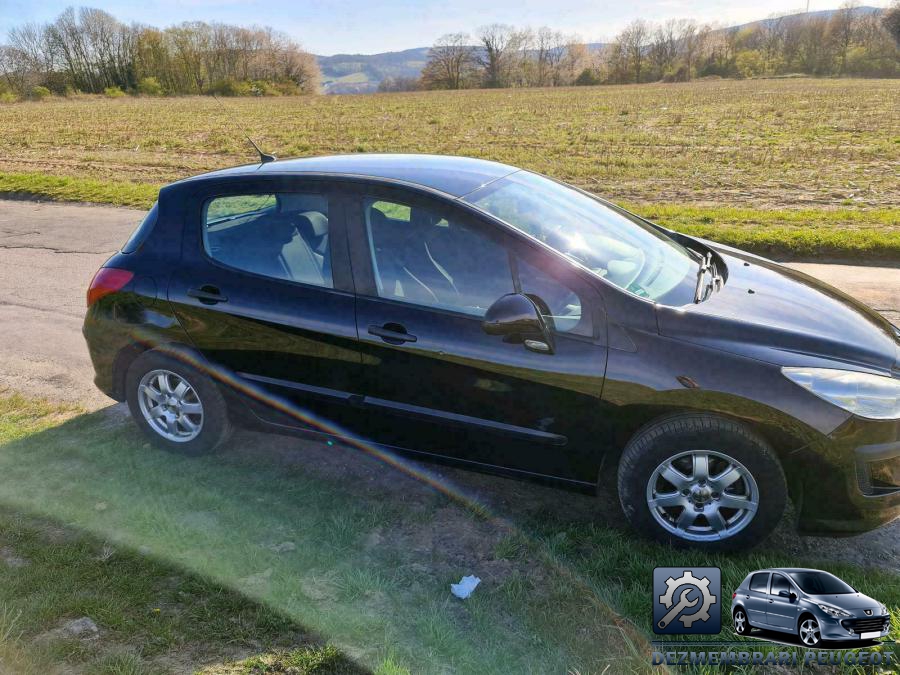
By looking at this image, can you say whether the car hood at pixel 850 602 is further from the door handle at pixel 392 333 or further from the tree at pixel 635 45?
the tree at pixel 635 45

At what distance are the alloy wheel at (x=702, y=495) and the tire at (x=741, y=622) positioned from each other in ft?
1.35

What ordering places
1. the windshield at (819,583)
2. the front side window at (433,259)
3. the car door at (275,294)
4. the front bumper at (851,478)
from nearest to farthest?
the windshield at (819,583), the front bumper at (851,478), the front side window at (433,259), the car door at (275,294)

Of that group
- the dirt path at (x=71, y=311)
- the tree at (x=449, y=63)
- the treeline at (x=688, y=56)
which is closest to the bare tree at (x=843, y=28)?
the treeline at (x=688, y=56)

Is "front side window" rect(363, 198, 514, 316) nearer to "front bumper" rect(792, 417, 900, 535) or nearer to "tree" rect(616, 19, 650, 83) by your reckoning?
"front bumper" rect(792, 417, 900, 535)

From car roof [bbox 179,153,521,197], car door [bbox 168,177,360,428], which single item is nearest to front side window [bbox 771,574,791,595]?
car door [bbox 168,177,360,428]

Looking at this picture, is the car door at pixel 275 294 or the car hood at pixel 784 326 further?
the car door at pixel 275 294

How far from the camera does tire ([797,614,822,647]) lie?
2.66 metres

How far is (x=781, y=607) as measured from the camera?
2.75m

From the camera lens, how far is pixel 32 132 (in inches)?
1078

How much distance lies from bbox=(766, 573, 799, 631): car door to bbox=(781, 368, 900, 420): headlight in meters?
0.76

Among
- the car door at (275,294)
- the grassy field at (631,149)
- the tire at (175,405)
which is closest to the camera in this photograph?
the car door at (275,294)

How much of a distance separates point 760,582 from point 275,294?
8.79 ft

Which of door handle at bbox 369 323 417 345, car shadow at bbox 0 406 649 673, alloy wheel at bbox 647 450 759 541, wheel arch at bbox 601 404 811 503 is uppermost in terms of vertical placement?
door handle at bbox 369 323 417 345

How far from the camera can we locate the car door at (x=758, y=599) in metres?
2.79
